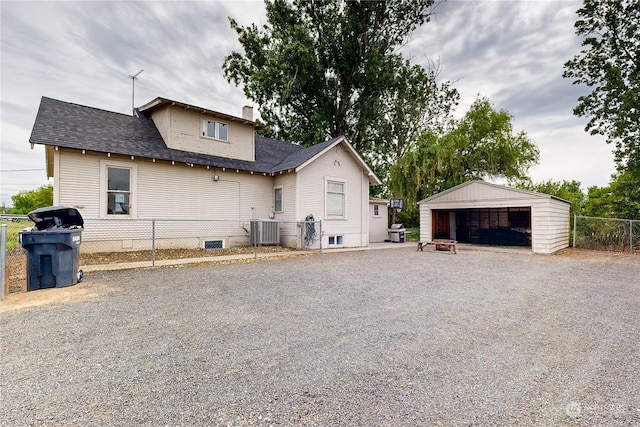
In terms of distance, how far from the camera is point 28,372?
2475 mm

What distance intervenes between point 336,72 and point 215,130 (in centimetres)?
1312

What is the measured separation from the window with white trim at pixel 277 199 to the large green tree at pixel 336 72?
9532mm

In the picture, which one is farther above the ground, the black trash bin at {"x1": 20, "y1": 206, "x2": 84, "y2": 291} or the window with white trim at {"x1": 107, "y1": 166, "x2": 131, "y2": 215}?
the window with white trim at {"x1": 107, "y1": 166, "x2": 131, "y2": 215}

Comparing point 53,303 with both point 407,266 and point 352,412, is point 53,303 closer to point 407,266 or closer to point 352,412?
point 352,412

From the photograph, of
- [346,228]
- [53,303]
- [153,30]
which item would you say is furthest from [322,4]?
[53,303]

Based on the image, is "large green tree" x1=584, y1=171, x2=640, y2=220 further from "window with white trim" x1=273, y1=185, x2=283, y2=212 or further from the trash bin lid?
the trash bin lid

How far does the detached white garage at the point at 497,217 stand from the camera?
40.1ft

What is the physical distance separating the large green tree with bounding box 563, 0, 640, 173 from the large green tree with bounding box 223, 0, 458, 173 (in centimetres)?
963

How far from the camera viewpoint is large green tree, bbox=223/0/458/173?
20.6 metres

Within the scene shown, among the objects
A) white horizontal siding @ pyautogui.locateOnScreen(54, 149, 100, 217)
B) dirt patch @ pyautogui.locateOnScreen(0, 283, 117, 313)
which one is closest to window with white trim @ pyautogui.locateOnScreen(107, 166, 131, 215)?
white horizontal siding @ pyautogui.locateOnScreen(54, 149, 100, 217)

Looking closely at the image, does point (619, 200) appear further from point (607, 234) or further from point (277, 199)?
point (277, 199)

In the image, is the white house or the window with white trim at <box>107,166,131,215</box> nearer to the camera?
the white house

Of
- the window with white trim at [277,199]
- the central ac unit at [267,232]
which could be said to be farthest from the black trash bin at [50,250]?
the window with white trim at [277,199]

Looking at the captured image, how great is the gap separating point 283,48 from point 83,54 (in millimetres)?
11042
